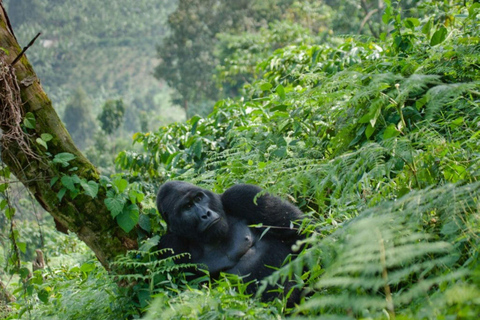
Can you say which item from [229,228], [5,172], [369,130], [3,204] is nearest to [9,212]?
[3,204]

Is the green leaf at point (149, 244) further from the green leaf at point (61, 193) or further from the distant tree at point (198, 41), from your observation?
the distant tree at point (198, 41)

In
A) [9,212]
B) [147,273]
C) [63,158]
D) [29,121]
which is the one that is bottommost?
[147,273]

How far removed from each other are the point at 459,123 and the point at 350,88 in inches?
27.9

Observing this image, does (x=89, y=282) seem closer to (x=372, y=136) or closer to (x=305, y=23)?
(x=372, y=136)

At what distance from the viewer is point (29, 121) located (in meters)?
2.81

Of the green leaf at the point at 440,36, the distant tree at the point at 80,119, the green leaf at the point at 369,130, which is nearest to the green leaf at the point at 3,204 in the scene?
the green leaf at the point at 369,130

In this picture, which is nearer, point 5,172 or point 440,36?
point 5,172

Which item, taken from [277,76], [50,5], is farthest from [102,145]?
[50,5]

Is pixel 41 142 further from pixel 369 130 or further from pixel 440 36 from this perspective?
pixel 440 36

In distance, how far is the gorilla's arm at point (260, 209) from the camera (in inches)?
120

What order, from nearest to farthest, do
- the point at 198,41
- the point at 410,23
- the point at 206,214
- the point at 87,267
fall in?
the point at 206,214, the point at 87,267, the point at 410,23, the point at 198,41

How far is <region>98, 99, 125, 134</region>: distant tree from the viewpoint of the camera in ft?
85.6

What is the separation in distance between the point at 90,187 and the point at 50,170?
0.22 m

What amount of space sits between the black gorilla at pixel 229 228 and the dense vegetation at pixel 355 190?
0.12 metres
